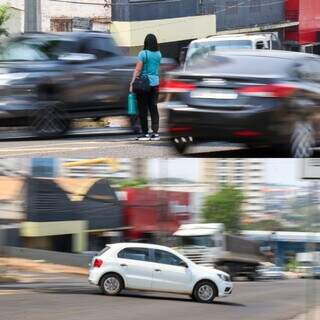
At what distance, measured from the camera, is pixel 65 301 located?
1106 cm

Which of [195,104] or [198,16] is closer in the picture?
[195,104]

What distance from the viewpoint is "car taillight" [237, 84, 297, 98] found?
10141 mm

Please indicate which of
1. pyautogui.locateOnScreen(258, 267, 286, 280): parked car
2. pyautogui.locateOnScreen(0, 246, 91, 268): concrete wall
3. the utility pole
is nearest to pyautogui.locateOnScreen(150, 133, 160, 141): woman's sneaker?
pyautogui.locateOnScreen(0, 246, 91, 268): concrete wall

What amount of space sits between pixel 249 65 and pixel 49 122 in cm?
377

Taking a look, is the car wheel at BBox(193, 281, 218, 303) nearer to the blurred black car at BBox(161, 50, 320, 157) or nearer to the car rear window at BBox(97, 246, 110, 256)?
the car rear window at BBox(97, 246, 110, 256)

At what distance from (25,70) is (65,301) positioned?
11.9 feet

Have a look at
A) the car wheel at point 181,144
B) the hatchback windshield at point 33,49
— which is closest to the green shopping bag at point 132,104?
the hatchback windshield at point 33,49

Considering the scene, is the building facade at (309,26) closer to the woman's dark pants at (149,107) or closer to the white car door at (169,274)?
the woman's dark pants at (149,107)

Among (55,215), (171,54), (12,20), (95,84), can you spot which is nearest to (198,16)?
(171,54)

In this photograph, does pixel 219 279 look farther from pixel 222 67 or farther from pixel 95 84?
pixel 95 84

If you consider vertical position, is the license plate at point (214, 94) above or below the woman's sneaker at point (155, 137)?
above

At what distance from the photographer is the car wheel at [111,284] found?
35.4 ft

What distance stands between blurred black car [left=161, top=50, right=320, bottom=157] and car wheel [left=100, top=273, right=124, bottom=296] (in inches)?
72.2

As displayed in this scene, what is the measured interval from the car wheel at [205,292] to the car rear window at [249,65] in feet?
8.29
